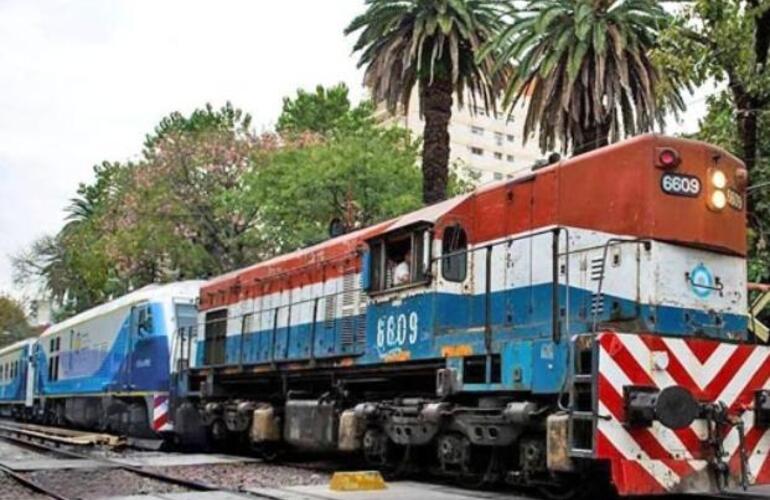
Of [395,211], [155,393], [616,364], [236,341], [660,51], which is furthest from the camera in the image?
[395,211]

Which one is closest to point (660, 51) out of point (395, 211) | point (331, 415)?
point (331, 415)

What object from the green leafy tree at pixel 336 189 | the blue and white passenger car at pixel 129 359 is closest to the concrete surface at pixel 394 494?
the blue and white passenger car at pixel 129 359

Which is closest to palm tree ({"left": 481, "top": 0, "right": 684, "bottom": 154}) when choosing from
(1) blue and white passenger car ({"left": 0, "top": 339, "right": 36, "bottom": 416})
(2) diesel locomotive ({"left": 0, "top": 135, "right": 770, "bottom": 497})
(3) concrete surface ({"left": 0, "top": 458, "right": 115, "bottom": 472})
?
(2) diesel locomotive ({"left": 0, "top": 135, "right": 770, "bottom": 497})

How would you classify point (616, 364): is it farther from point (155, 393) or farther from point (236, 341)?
point (155, 393)

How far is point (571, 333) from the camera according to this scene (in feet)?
30.8

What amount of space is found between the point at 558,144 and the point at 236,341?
40.9ft

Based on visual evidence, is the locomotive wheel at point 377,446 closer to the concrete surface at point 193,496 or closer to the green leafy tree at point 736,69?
the concrete surface at point 193,496

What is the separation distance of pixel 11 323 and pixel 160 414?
7310 cm

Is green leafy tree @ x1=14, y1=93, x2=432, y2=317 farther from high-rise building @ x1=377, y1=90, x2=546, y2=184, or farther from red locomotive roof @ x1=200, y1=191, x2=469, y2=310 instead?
high-rise building @ x1=377, y1=90, x2=546, y2=184

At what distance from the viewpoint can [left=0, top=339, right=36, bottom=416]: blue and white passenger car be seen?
3303 centimetres

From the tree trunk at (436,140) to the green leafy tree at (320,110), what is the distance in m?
21.1

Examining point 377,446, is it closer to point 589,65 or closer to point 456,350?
point 456,350

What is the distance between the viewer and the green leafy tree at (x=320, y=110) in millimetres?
47500

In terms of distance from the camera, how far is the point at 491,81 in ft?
85.8
